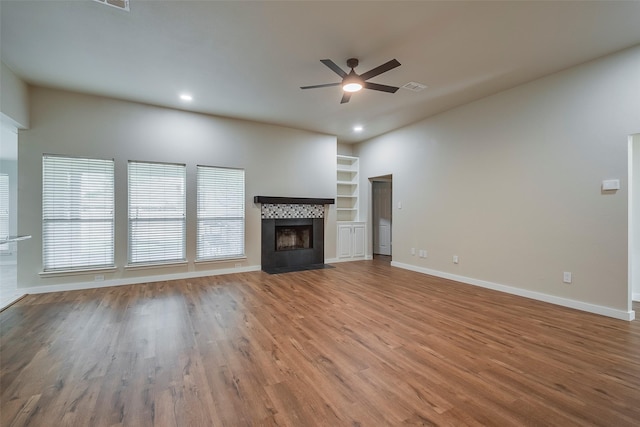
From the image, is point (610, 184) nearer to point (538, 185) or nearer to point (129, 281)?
point (538, 185)

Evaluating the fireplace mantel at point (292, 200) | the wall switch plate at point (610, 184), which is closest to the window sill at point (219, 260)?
the fireplace mantel at point (292, 200)

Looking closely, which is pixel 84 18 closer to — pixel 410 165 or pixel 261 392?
pixel 261 392

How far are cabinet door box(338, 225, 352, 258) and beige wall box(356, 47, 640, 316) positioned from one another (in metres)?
1.82

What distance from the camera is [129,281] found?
4.50 m

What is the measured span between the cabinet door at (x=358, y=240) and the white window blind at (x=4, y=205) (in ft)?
25.8

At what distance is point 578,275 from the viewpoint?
340 centimetres

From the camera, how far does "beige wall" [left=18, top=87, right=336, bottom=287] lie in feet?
13.0

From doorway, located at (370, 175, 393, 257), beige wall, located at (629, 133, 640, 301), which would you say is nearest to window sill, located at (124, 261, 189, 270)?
doorway, located at (370, 175, 393, 257)

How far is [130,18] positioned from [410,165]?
501 cm

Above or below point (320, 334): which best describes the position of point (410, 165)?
above

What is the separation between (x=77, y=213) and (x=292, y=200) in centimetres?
359

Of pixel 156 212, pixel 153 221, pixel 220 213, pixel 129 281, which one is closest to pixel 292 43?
pixel 220 213

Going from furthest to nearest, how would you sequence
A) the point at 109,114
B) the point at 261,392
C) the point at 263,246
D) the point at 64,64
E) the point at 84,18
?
the point at 263,246
the point at 109,114
the point at 64,64
the point at 84,18
the point at 261,392

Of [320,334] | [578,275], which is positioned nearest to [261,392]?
[320,334]
